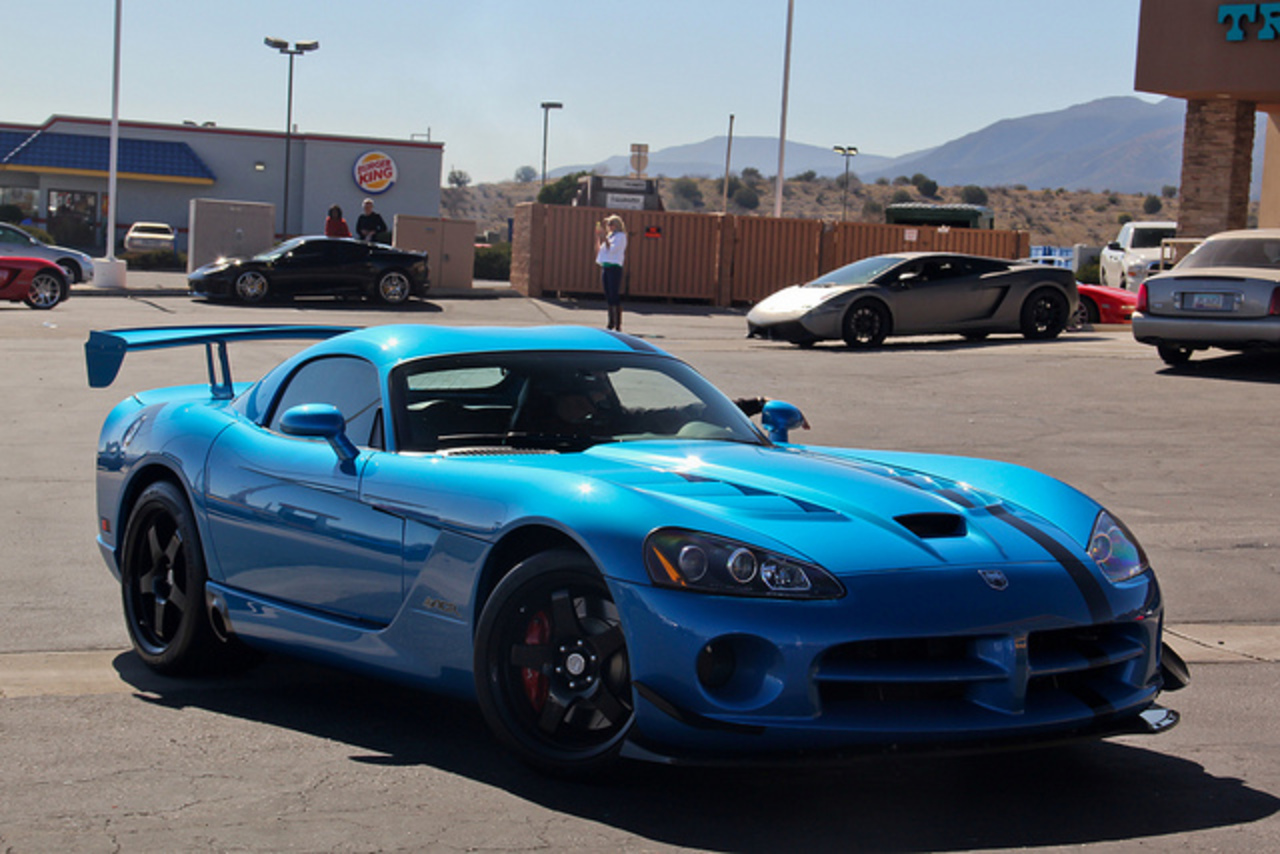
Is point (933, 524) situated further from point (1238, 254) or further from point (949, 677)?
point (1238, 254)

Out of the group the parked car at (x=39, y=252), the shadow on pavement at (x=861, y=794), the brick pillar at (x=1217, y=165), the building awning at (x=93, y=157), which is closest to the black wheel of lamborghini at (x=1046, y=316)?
the brick pillar at (x=1217, y=165)

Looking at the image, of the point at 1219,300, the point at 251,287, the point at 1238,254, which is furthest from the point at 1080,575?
the point at 251,287

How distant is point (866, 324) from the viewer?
18.9 m

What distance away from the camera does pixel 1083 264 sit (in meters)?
45.4

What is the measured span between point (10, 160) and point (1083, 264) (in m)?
37.3

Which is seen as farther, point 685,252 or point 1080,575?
point 685,252

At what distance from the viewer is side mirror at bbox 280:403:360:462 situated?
456cm

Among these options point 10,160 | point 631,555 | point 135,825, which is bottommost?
point 135,825

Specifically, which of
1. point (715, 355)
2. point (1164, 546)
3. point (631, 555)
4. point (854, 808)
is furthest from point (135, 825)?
point (715, 355)

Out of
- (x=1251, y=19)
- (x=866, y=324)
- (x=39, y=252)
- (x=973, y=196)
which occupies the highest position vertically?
(x=973, y=196)

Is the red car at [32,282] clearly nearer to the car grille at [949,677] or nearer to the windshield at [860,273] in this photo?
the windshield at [860,273]

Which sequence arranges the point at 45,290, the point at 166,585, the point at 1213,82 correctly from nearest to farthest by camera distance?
the point at 166,585, the point at 45,290, the point at 1213,82

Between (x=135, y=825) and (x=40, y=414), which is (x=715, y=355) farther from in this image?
(x=135, y=825)

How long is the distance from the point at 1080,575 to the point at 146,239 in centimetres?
4895
